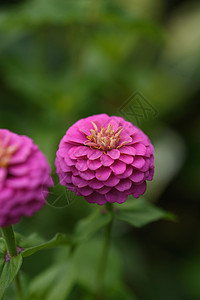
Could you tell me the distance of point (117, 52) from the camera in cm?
269

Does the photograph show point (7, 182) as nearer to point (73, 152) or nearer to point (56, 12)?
point (73, 152)

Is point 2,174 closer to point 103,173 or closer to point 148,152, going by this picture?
point 103,173

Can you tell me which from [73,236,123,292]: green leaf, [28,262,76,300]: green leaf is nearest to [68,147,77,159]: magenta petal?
[28,262,76,300]: green leaf

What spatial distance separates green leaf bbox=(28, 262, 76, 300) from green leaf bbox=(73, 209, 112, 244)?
0.20 metres

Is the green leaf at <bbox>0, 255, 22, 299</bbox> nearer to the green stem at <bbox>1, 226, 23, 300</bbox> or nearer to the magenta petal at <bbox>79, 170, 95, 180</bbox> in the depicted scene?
the green stem at <bbox>1, 226, 23, 300</bbox>

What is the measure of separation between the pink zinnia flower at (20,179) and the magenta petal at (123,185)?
0.66 ft

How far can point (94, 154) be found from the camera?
3.58 ft

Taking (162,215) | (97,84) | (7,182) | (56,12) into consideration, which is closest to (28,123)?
(97,84)

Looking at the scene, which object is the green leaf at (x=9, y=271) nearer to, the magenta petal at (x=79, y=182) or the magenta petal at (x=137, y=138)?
the magenta petal at (x=79, y=182)

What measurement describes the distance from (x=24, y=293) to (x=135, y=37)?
2.21 meters

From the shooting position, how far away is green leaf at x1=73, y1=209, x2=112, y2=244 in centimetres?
130

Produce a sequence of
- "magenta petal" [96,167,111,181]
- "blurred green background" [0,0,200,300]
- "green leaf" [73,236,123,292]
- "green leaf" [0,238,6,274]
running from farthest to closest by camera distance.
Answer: "blurred green background" [0,0,200,300] → "green leaf" [73,236,123,292] → "green leaf" [0,238,6,274] → "magenta petal" [96,167,111,181]

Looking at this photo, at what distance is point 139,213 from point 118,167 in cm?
41

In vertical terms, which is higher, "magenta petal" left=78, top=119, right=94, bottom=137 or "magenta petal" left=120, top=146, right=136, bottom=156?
"magenta petal" left=78, top=119, right=94, bottom=137
